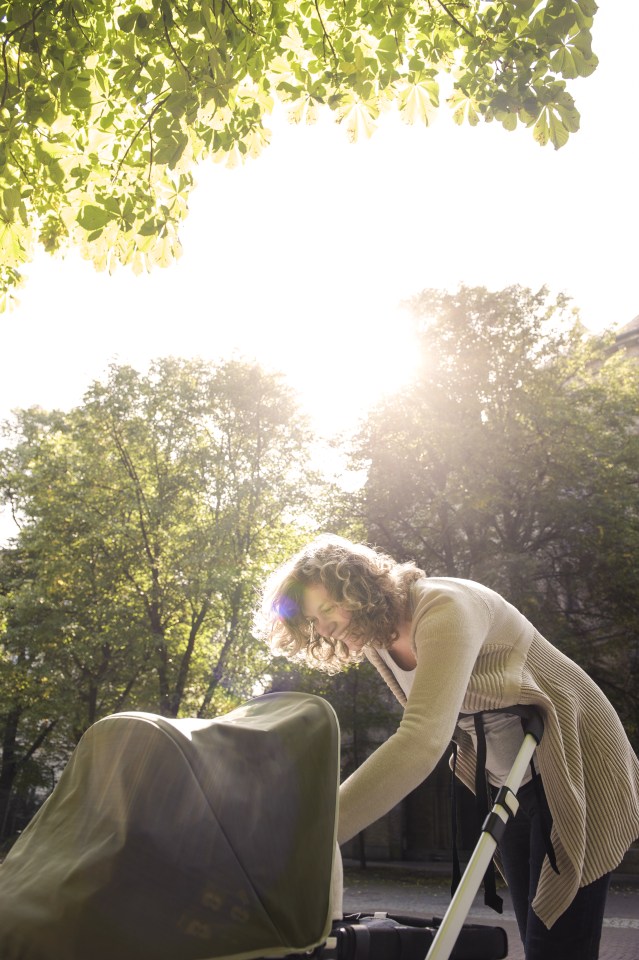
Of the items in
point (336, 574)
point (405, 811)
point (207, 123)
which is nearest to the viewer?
point (336, 574)

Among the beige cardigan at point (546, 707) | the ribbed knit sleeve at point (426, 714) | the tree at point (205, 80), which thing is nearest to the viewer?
the ribbed knit sleeve at point (426, 714)

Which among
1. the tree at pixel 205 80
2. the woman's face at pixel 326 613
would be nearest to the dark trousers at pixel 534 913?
the woman's face at pixel 326 613

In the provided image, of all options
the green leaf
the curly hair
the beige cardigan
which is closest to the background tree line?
the green leaf

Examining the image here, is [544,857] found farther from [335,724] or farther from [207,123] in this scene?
[207,123]

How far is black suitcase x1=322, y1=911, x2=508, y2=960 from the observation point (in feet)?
6.17

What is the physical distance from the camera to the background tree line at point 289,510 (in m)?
19.5

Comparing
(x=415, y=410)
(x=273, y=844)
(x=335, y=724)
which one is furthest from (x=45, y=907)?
(x=415, y=410)

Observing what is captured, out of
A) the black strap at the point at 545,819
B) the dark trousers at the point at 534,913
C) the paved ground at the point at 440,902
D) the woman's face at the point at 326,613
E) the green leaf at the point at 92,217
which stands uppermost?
the green leaf at the point at 92,217

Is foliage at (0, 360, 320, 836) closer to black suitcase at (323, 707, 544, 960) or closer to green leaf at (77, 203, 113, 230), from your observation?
green leaf at (77, 203, 113, 230)

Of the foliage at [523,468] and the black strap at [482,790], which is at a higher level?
the foliage at [523,468]

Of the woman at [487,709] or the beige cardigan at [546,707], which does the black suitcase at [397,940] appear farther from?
the beige cardigan at [546,707]

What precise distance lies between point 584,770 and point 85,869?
160 centimetres

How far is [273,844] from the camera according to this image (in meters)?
1.81

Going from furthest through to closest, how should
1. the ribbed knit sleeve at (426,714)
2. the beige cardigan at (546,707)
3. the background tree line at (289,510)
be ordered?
1. the background tree line at (289,510)
2. the beige cardigan at (546,707)
3. the ribbed knit sleeve at (426,714)
